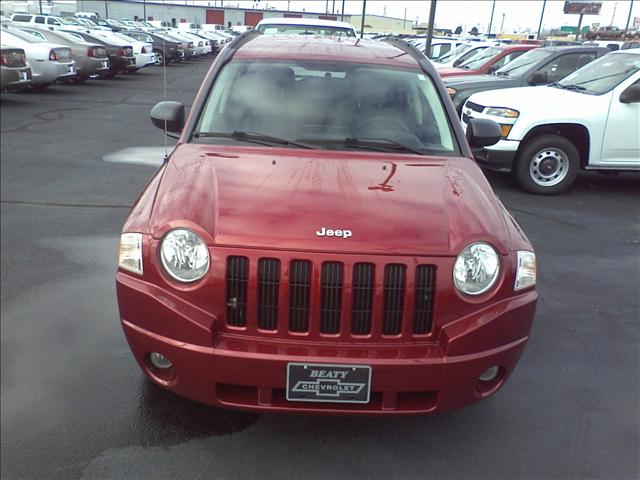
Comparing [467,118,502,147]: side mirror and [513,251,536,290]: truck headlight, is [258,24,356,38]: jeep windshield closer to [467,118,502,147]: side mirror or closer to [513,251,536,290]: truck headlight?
[467,118,502,147]: side mirror

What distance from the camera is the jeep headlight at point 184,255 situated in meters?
2.44

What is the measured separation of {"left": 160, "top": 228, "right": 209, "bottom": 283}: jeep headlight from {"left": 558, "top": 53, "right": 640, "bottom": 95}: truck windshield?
6832 mm

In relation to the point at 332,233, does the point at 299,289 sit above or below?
below

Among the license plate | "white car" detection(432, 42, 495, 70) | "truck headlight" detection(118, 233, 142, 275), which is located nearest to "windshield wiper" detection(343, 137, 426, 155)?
"truck headlight" detection(118, 233, 142, 275)

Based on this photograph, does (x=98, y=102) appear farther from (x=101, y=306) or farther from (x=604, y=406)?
(x=604, y=406)

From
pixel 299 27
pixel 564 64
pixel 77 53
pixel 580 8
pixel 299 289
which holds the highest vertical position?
pixel 580 8

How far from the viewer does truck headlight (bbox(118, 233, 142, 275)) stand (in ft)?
8.33

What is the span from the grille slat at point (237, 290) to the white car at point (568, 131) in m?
5.89

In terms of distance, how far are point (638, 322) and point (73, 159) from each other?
6.99 meters

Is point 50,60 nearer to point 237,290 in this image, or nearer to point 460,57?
point 460,57

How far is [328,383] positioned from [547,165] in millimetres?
6255

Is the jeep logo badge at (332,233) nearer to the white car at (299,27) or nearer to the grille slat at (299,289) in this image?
the grille slat at (299,289)

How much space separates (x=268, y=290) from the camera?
7.84 feet

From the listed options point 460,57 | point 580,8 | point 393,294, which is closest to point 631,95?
point 393,294
